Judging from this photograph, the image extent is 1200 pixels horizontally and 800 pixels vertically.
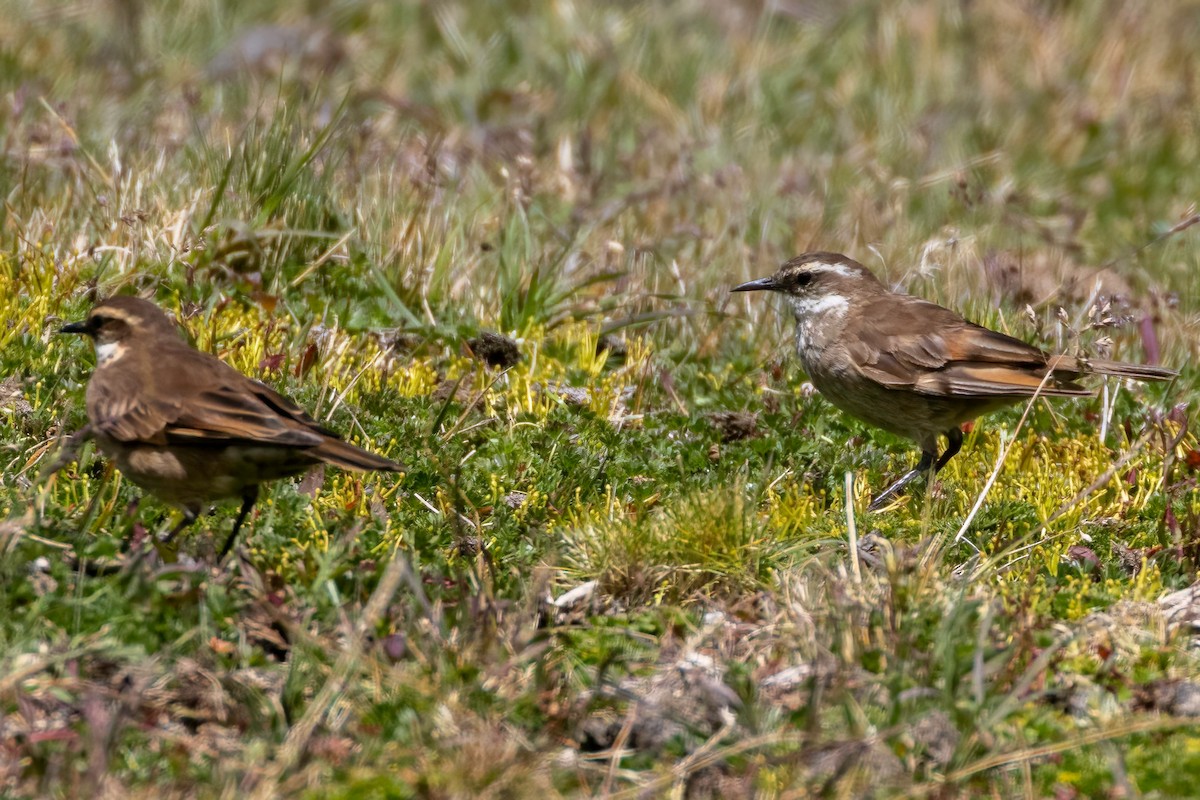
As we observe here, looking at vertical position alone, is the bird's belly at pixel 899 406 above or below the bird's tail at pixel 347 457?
below

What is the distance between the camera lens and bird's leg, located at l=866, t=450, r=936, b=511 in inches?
267

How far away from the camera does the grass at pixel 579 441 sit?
4.55 m

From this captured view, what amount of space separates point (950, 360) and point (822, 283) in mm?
1007

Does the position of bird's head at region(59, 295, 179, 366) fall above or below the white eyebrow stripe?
above

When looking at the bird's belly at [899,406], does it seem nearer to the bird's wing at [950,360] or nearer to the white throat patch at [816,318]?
the bird's wing at [950,360]

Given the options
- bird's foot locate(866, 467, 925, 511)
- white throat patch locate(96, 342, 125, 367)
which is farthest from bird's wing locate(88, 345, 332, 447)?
bird's foot locate(866, 467, 925, 511)

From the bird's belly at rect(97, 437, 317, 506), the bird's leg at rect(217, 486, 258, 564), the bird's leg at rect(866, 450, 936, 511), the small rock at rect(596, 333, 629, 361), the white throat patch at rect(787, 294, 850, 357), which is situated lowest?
the small rock at rect(596, 333, 629, 361)

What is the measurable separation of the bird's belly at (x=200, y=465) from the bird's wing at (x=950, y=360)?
298 centimetres

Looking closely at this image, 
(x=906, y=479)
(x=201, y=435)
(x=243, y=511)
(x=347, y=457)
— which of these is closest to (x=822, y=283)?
(x=906, y=479)

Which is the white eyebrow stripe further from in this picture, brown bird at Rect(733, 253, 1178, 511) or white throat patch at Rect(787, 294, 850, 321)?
brown bird at Rect(733, 253, 1178, 511)

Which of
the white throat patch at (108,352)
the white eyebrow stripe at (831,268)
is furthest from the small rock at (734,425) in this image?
the white throat patch at (108,352)

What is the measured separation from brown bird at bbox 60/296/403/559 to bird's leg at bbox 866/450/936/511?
236 cm

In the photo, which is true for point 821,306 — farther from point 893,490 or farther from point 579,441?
point 579,441

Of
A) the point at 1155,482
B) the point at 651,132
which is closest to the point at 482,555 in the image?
the point at 1155,482
